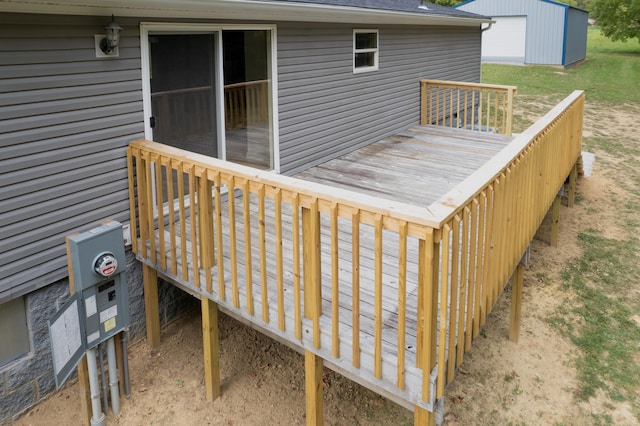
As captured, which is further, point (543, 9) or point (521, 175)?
point (543, 9)

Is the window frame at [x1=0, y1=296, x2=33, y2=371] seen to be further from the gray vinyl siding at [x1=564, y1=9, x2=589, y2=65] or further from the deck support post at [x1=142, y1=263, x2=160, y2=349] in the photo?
the gray vinyl siding at [x1=564, y1=9, x2=589, y2=65]

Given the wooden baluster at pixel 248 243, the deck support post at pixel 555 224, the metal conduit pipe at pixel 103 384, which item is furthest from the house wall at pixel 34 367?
the deck support post at pixel 555 224

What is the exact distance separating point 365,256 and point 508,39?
2520cm

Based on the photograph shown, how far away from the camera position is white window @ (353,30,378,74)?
300 inches

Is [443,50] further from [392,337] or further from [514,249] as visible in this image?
[392,337]

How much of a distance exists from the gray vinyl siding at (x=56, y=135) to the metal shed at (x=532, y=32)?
24.1 metres

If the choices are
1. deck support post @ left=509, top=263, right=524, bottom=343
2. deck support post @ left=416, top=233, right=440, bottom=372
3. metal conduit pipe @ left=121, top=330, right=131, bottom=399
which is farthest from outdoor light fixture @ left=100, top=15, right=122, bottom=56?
deck support post @ left=509, top=263, right=524, bottom=343

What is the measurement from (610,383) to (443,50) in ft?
25.1

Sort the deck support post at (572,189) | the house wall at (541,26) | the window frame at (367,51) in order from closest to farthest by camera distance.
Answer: the window frame at (367,51)
the deck support post at (572,189)
the house wall at (541,26)

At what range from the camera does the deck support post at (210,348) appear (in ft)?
13.0

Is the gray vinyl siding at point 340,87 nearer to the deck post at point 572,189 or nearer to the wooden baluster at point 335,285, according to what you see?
the deck post at point 572,189

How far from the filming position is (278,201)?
316 centimetres

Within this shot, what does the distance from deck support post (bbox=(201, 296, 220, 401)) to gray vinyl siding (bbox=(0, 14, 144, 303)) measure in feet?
3.50

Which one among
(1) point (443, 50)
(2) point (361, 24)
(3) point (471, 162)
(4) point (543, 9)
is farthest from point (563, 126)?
(4) point (543, 9)
